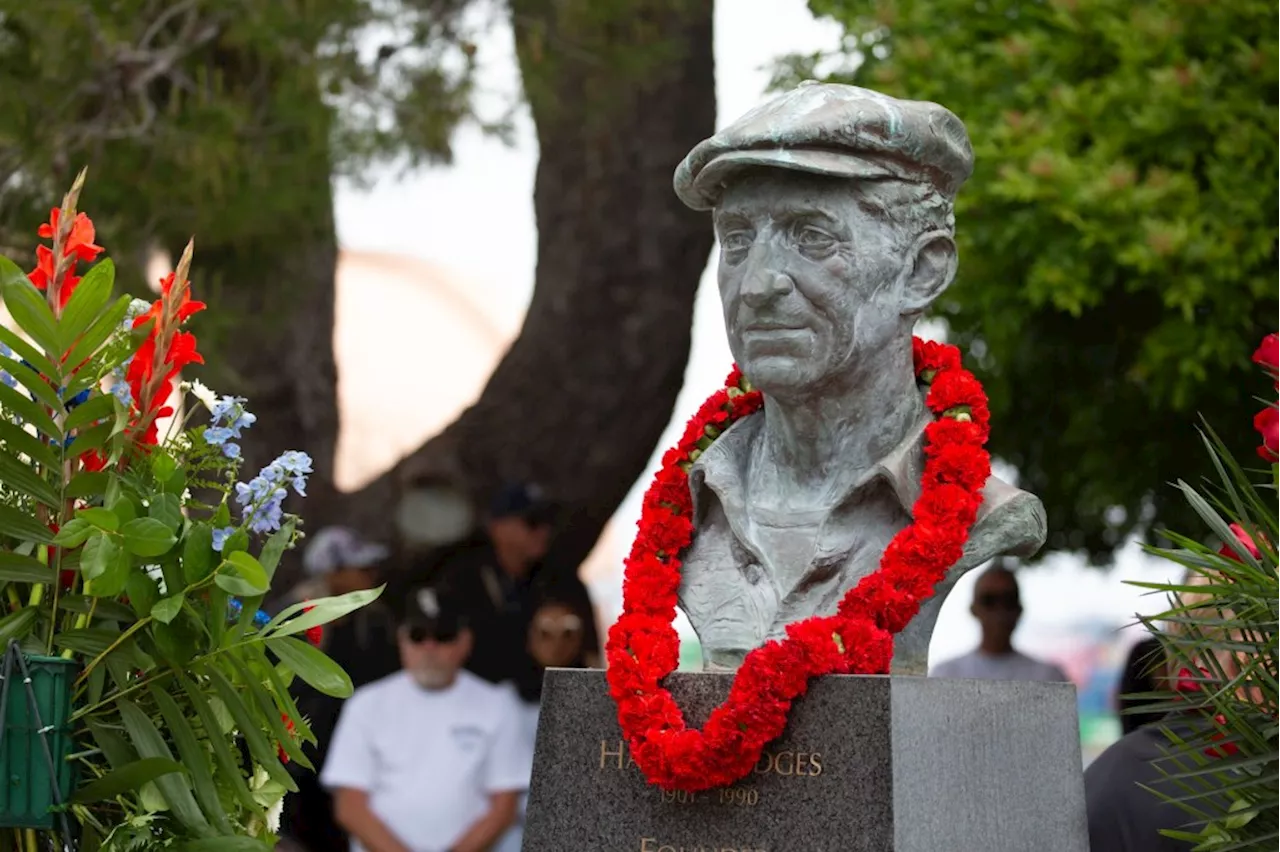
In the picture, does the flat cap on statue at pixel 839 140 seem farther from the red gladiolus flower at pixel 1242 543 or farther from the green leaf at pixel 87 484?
the green leaf at pixel 87 484

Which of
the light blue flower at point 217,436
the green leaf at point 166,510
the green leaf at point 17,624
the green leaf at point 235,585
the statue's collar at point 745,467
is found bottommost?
the green leaf at point 17,624

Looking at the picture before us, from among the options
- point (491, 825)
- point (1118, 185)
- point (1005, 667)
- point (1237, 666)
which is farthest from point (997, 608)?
point (1237, 666)

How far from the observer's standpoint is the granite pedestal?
4.10m

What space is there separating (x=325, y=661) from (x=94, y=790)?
44 centimetres

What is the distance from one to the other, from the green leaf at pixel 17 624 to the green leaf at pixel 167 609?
0.71ft

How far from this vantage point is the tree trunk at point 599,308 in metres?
10.6

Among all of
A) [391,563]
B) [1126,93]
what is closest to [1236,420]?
[1126,93]

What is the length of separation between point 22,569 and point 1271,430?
8.63ft

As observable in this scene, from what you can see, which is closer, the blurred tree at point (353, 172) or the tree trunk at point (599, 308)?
the blurred tree at point (353, 172)

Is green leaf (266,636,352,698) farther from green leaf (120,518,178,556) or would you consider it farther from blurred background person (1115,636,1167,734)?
blurred background person (1115,636,1167,734)

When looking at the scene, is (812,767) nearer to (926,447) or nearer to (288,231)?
(926,447)

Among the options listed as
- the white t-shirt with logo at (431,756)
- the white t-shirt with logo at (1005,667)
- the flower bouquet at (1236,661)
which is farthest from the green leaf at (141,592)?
the white t-shirt with logo at (1005,667)

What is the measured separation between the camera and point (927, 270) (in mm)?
4535

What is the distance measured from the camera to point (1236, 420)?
29.7 feet
